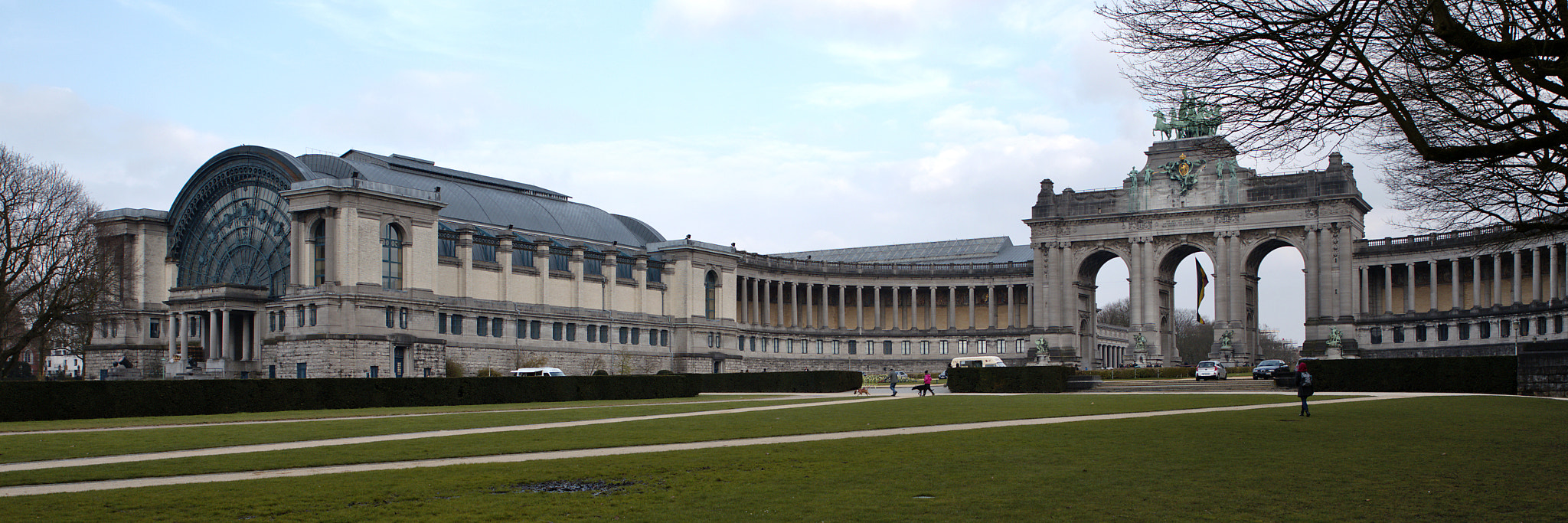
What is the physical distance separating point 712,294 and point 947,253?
52056 mm

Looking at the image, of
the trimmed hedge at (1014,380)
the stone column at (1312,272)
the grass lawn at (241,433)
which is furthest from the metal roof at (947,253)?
the grass lawn at (241,433)

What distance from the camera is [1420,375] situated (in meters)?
63.5

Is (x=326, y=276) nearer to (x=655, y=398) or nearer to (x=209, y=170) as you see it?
(x=209, y=170)

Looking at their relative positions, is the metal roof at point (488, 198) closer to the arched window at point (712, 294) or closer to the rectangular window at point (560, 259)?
the rectangular window at point (560, 259)

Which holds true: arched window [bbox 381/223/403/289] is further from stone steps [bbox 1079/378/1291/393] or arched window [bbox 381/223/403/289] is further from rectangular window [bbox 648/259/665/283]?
stone steps [bbox 1079/378/1291/393]

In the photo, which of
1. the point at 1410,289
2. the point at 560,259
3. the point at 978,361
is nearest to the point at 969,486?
the point at 978,361

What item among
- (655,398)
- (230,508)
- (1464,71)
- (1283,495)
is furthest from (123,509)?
(655,398)

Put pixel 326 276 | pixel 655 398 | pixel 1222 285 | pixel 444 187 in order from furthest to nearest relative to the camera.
Result: pixel 1222 285 < pixel 444 187 < pixel 326 276 < pixel 655 398

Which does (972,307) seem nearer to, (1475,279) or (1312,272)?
(1312,272)

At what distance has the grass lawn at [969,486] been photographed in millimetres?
19000

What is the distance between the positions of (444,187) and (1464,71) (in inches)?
3788

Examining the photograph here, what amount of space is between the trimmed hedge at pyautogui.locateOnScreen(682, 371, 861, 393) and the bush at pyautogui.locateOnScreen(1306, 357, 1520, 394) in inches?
1137

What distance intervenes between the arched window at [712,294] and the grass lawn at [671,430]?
62942 mm

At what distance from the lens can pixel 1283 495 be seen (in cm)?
2052
